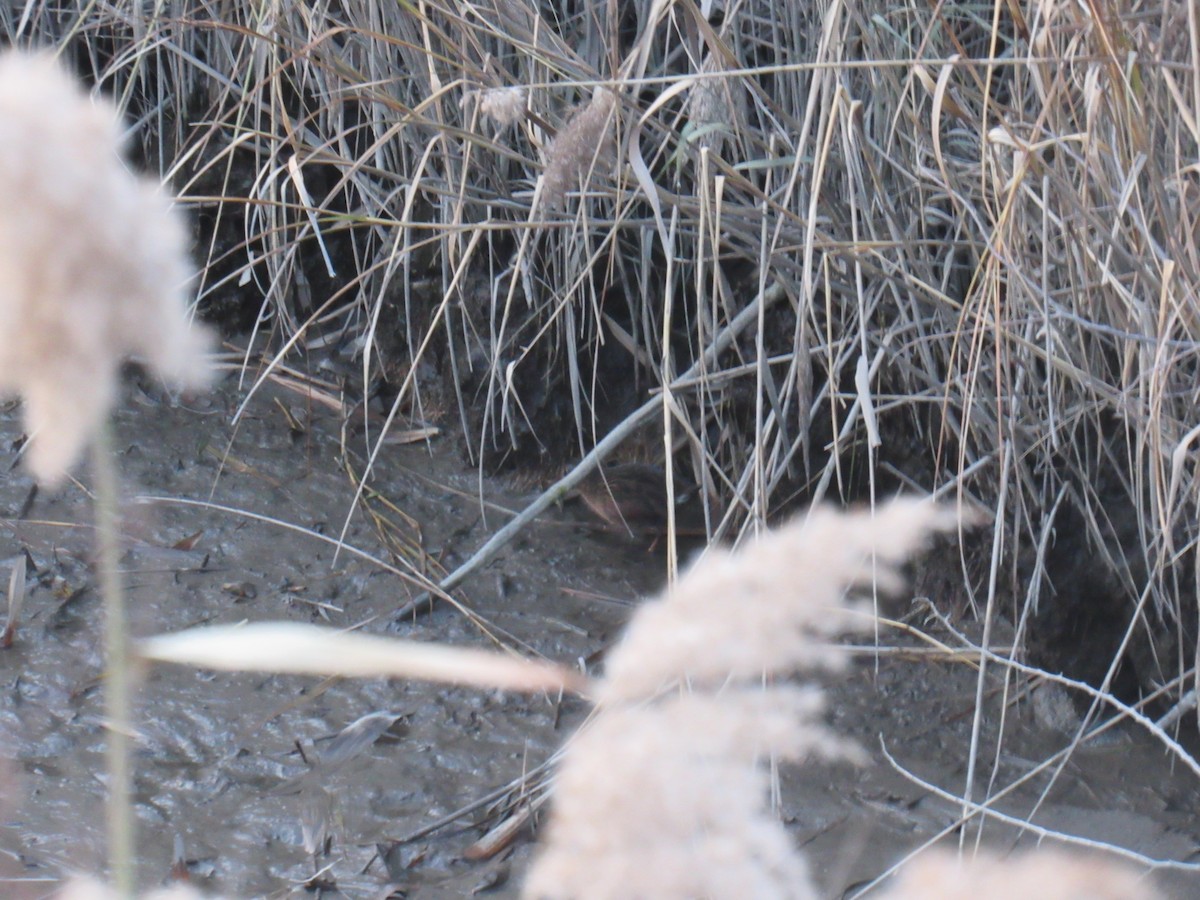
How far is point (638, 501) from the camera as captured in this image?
2.22 meters

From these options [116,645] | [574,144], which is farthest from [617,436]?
[116,645]

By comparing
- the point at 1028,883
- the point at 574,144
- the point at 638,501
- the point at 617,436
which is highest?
the point at 574,144

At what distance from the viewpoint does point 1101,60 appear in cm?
116

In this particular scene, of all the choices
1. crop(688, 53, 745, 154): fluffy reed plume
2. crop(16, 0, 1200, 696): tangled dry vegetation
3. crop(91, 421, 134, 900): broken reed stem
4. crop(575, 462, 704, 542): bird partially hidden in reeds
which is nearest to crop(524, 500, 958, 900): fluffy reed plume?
crop(91, 421, 134, 900): broken reed stem

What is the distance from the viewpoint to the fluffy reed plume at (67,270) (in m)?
0.36

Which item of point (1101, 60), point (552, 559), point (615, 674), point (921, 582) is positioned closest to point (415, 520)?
point (552, 559)

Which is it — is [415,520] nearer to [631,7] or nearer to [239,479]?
[239,479]

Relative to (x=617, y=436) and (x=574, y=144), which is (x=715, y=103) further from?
(x=617, y=436)

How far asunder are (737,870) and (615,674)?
7 cm

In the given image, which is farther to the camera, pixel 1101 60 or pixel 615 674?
pixel 1101 60

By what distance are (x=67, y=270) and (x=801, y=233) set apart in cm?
135

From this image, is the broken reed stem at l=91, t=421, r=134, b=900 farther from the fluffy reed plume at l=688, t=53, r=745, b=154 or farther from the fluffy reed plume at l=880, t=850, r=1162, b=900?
the fluffy reed plume at l=688, t=53, r=745, b=154

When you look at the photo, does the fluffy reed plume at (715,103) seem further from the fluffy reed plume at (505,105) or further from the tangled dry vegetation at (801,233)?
the fluffy reed plume at (505,105)

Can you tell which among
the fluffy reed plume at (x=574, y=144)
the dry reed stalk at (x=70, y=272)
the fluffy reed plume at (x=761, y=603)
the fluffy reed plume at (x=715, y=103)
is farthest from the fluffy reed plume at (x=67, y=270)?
the fluffy reed plume at (x=715, y=103)
